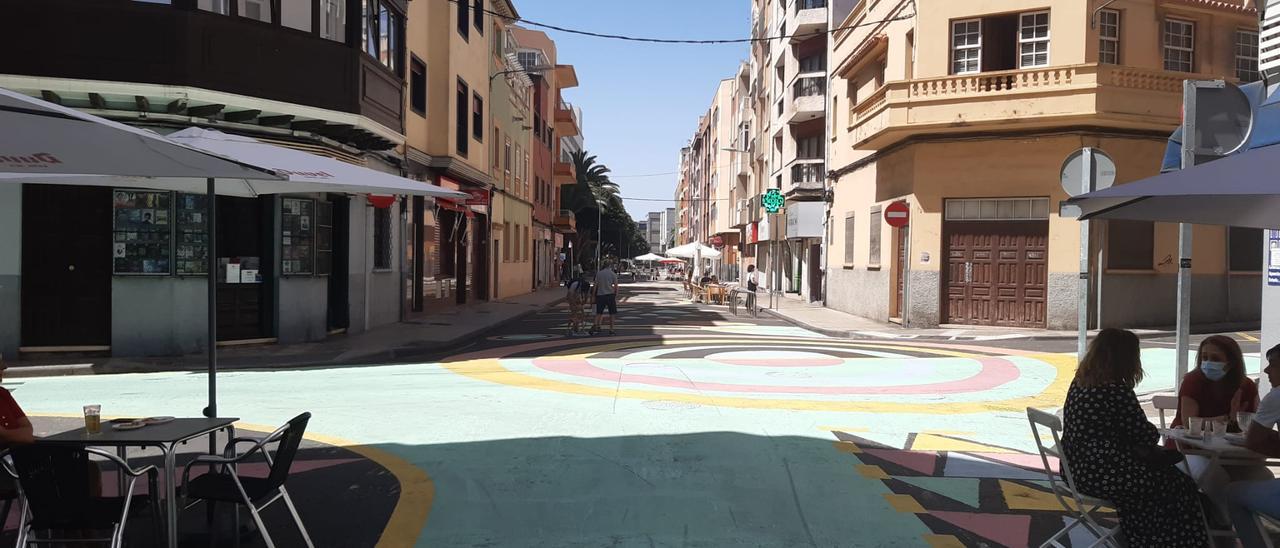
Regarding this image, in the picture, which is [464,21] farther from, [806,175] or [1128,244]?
[1128,244]

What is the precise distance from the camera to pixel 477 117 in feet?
92.2

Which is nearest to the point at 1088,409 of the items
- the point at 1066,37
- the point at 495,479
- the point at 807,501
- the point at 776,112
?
the point at 807,501

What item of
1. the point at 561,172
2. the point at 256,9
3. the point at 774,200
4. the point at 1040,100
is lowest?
the point at 774,200

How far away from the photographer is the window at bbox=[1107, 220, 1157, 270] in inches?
780

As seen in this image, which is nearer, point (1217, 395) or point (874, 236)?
point (1217, 395)

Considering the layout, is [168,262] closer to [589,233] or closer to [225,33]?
[225,33]

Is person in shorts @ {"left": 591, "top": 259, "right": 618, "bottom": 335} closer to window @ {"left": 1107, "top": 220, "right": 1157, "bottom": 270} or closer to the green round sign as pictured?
window @ {"left": 1107, "top": 220, "right": 1157, "bottom": 270}

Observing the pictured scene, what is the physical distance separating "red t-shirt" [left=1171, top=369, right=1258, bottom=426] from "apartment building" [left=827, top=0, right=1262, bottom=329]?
15.3 meters

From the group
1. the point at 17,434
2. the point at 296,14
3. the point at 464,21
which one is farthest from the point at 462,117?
the point at 17,434

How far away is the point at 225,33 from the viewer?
1352 centimetres

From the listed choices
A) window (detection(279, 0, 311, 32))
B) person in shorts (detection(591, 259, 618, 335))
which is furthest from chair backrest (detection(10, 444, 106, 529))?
person in shorts (detection(591, 259, 618, 335))

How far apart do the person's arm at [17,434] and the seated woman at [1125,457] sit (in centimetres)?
524

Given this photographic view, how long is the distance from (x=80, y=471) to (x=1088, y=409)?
4897mm

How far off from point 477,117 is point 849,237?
1278 cm
